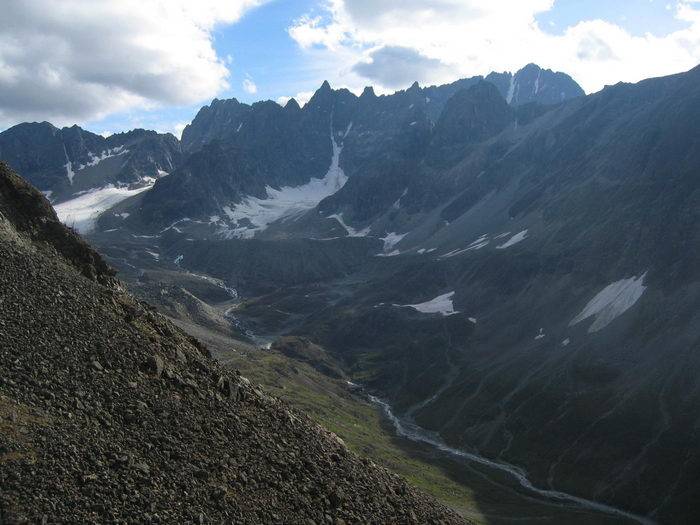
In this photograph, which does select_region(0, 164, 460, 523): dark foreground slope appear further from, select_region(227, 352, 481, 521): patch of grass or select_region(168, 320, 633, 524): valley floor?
select_region(227, 352, 481, 521): patch of grass

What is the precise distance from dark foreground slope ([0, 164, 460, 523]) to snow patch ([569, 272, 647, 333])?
5337 inches

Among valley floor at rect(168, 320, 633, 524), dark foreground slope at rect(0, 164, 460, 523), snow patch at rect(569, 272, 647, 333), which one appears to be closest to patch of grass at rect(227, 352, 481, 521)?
valley floor at rect(168, 320, 633, 524)

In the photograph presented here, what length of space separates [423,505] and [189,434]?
1715 cm

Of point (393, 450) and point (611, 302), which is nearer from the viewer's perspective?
point (393, 450)

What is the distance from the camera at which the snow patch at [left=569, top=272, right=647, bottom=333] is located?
168375 millimetres

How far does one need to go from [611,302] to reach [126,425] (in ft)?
537

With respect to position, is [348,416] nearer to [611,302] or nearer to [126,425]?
[611,302]

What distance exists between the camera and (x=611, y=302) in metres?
175

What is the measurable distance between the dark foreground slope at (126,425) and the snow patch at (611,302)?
135568 millimetres

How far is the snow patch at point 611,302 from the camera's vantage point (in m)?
168

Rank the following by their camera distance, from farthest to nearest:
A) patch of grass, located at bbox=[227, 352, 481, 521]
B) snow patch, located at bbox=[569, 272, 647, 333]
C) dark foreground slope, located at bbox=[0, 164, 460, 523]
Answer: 1. snow patch, located at bbox=[569, 272, 647, 333]
2. patch of grass, located at bbox=[227, 352, 481, 521]
3. dark foreground slope, located at bbox=[0, 164, 460, 523]

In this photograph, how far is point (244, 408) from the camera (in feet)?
135

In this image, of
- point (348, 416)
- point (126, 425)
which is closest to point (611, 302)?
point (348, 416)

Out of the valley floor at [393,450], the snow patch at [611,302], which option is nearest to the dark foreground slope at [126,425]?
the valley floor at [393,450]
